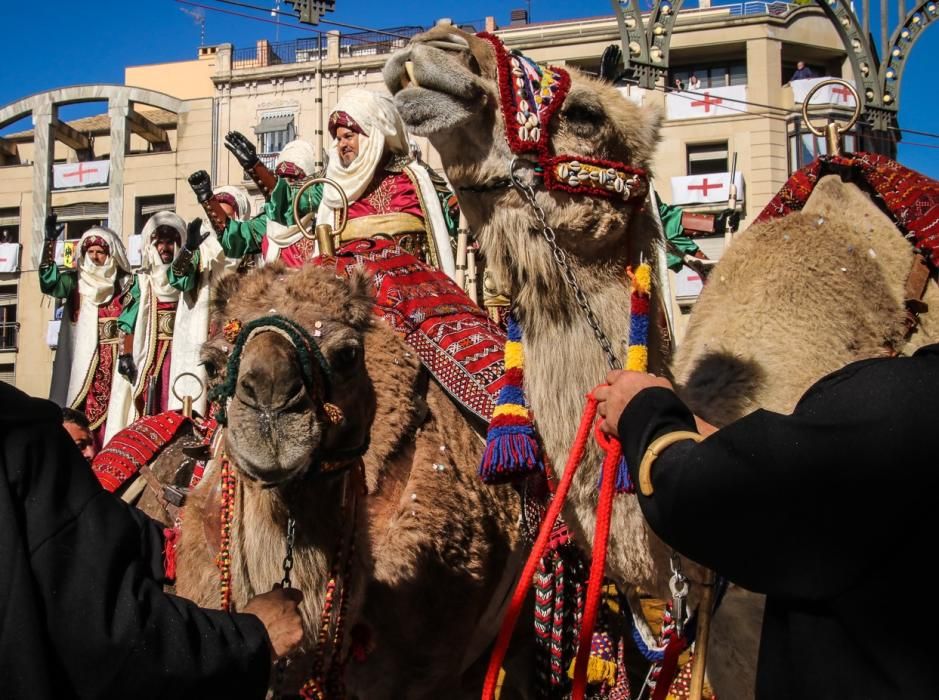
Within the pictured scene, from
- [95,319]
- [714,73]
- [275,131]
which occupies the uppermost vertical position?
[714,73]

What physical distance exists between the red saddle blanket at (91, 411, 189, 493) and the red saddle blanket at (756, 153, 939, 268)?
3.10 metres

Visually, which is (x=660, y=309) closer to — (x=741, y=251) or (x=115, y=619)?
(x=741, y=251)

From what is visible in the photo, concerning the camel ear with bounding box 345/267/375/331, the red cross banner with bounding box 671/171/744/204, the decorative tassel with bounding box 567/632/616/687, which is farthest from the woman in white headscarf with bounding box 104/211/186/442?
the red cross banner with bounding box 671/171/744/204

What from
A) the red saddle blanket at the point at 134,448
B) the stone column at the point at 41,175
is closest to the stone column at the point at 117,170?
the stone column at the point at 41,175

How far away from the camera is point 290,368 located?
2.68m

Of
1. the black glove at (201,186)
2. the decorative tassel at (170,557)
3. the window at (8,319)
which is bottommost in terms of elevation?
the decorative tassel at (170,557)

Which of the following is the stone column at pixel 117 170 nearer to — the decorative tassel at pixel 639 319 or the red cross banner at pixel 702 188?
the red cross banner at pixel 702 188

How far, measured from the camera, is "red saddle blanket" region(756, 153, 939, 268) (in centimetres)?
387

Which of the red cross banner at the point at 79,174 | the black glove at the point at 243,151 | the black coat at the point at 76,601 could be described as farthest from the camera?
the red cross banner at the point at 79,174

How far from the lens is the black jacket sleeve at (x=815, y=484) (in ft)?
4.79

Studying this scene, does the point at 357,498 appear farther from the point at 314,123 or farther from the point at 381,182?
the point at 314,123

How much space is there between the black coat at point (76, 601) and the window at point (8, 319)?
30669 mm

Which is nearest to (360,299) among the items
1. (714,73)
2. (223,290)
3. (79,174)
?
(223,290)

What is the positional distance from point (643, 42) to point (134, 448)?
4.30 metres
